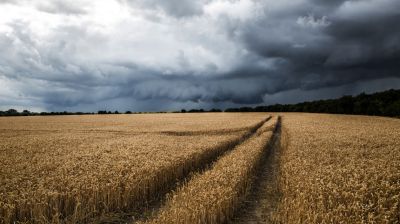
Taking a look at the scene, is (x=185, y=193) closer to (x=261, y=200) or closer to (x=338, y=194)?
(x=261, y=200)

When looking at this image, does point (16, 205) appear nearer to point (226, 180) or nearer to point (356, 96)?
point (226, 180)

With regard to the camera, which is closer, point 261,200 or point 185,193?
point 185,193

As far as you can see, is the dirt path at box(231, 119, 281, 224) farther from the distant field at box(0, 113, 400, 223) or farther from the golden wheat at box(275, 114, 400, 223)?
the golden wheat at box(275, 114, 400, 223)

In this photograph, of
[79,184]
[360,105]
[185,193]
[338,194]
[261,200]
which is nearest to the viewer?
[338,194]

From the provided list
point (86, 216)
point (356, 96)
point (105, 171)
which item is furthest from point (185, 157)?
point (356, 96)

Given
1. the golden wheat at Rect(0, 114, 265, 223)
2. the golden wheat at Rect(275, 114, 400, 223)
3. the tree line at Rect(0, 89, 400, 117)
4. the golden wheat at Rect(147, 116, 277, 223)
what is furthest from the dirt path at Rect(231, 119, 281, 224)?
the tree line at Rect(0, 89, 400, 117)

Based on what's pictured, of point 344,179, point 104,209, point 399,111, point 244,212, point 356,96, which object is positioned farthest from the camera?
point 356,96

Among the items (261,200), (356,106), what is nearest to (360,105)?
(356,106)

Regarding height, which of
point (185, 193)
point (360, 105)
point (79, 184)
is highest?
point (360, 105)

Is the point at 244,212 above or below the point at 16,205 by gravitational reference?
below

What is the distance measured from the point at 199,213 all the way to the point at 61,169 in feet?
22.8

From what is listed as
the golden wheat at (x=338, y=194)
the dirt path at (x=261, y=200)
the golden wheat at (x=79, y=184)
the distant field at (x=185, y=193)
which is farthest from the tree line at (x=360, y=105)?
the golden wheat at (x=79, y=184)

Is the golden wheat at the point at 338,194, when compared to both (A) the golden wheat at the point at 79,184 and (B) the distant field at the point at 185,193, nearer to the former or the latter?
(B) the distant field at the point at 185,193

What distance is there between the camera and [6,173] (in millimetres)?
11062
